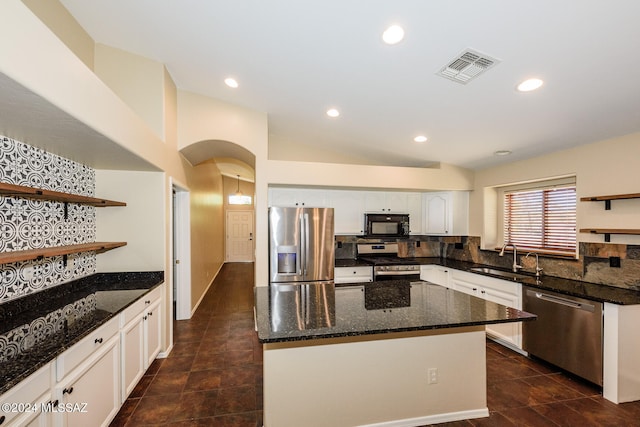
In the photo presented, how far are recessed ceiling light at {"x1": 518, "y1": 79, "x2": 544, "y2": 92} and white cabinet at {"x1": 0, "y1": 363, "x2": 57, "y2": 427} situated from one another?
340 centimetres

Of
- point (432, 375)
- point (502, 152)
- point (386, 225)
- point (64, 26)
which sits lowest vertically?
point (432, 375)

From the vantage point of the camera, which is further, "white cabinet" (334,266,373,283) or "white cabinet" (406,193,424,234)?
"white cabinet" (406,193,424,234)

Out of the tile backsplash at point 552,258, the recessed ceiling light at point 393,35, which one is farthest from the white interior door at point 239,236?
the recessed ceiling light at point 393,35

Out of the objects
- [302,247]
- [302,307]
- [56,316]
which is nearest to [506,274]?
[302,247]

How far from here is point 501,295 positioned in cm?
319

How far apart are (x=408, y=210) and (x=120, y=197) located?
156 inches

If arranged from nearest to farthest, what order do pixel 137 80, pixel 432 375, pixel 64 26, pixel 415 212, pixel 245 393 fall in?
pixel 432 375, pixel 64 26, pixel 245 393, pixel 137 80, pixel 415 212

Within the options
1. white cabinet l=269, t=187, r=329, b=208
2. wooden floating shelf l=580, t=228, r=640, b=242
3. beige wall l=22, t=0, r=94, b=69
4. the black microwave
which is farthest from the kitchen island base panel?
beige wall l=22, t=0, r=94, b=69

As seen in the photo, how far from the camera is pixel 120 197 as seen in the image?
9.50ft

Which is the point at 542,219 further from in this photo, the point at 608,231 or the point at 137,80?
the point at 137,80

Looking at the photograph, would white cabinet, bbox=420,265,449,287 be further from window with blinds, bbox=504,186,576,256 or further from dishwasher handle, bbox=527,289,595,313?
dishwasher handle, bbox=527,289,595,313

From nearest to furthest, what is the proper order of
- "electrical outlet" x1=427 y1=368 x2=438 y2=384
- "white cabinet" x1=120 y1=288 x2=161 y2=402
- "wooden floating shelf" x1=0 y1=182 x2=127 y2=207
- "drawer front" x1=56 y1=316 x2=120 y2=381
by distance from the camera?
1. "drawer front" x1=56 y1=316 x2=120 y2=381
2. "wooden floating shelf" x1=0 y1=182 x2=127 y2=207
3. "electrical outlet" x1=427 y1=368 x2=438 y2=384
4. "white cabinet" x1=120 y1=288 x2=161 y2=402

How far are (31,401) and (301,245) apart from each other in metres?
2.75

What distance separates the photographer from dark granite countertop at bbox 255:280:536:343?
1.59 metres
